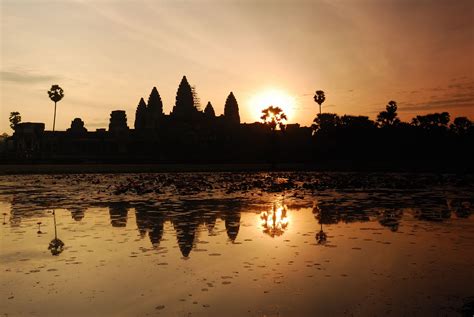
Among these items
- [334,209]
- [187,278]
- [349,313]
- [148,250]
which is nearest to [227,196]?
[334,209]

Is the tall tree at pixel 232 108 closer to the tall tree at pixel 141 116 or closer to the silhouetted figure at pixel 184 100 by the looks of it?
the silhouetted figure at pixel 184 100

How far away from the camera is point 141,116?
115562 mm

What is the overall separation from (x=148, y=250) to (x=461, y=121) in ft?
319

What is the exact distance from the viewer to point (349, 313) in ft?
20.6

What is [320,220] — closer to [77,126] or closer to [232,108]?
[77,126]

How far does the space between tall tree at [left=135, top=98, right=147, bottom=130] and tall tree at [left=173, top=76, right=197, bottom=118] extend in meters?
9.37

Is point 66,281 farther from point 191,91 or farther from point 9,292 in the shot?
point 191,91

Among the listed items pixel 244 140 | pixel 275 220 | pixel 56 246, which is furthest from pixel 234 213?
pixel 244 140

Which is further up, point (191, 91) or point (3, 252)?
point (191, 91)

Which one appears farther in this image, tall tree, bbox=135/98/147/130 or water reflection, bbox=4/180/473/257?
tall tree, bbox=135/98/147/130

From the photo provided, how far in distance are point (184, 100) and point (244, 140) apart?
1055 inches

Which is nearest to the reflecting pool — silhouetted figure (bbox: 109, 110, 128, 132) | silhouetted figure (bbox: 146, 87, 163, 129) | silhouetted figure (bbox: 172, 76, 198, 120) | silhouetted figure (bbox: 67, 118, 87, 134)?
silhouetted figure (bbox: 67, 118, 87, 134)

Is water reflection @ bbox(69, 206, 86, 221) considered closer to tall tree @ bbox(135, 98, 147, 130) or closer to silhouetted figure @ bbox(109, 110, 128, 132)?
silhouetted figure @ bbox(109, 110, 128, 132)

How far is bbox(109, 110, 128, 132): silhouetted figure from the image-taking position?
105125 mm
